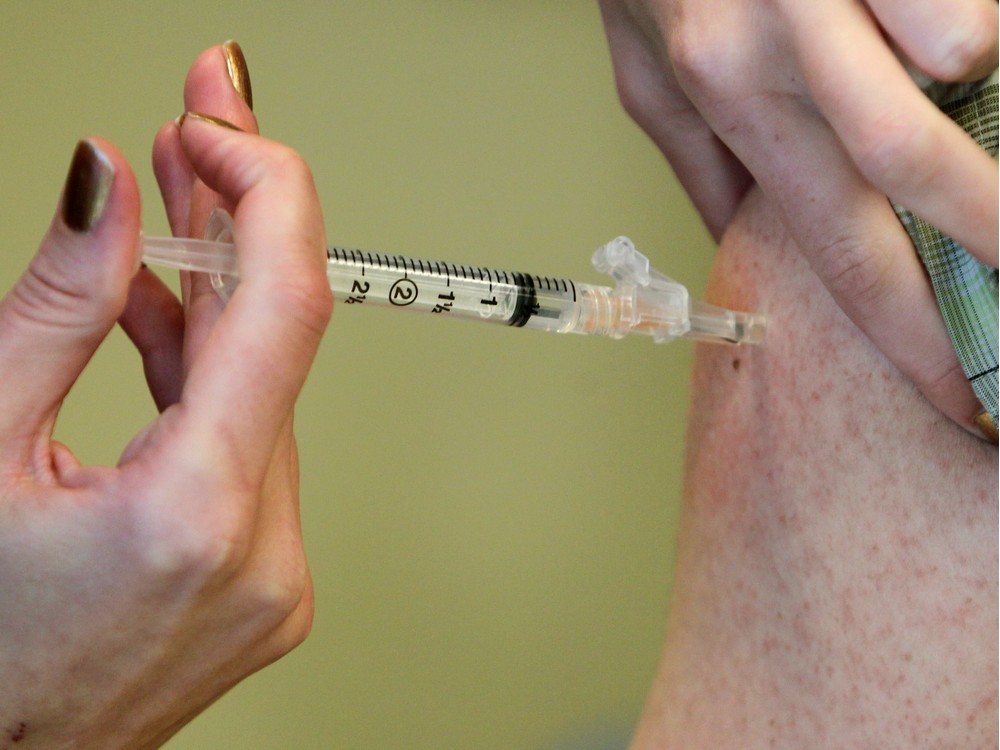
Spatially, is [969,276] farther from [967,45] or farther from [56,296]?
[56,296]

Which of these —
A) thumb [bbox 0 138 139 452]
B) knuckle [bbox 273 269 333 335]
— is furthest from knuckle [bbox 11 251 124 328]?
knuckle [bbox 273 269 333 335]

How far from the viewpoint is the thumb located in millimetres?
568

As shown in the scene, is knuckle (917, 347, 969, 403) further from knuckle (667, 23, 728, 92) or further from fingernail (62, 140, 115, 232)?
fingernail (62, 140, 115, 232)

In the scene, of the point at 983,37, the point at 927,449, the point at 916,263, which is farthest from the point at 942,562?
the point at 983,37

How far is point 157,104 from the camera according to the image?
1.40m

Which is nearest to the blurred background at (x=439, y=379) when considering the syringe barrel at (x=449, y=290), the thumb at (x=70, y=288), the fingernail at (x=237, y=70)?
the fingernail at (x=237, y=70)

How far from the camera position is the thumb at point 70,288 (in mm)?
568

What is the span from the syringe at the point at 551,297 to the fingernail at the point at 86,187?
0.22 meters

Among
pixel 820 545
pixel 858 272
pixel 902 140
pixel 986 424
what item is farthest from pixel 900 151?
pixel 820 545

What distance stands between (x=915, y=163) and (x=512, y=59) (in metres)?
1.21

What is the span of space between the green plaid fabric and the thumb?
1.83 ft

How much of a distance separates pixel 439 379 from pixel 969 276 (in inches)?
41.4

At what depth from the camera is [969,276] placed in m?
0.67

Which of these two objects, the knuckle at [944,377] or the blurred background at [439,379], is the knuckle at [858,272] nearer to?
the knuckle at [944,377]
